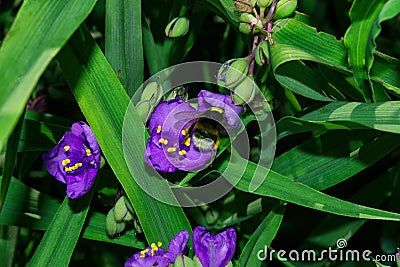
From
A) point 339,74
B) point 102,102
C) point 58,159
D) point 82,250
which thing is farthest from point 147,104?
point 82,250

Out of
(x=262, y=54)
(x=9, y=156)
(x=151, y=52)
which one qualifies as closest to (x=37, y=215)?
(x=9, y=156)

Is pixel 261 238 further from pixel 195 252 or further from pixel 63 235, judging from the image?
pixel 63 235

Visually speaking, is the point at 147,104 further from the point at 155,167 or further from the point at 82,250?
the point at 82,250

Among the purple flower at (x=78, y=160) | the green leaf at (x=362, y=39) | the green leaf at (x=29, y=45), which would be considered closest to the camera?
the green leaf at (x=29, y=45)

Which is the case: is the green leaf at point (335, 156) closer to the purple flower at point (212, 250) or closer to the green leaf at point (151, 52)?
Answer: the purple flower at point (212, 250)

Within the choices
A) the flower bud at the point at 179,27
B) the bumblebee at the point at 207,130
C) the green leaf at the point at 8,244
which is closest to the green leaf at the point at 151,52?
the flower bud at the point at 179,27
